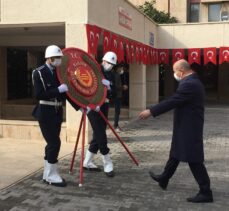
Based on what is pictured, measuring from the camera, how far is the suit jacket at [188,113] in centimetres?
532

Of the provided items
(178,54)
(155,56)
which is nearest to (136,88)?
(155,56)

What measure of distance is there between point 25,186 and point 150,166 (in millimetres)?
2302

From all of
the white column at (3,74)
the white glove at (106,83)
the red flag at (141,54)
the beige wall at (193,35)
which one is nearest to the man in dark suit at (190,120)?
the white glove at (106,83)

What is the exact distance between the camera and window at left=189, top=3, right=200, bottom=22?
101ft

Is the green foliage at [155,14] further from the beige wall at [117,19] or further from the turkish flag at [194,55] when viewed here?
the beige wall at [117,19]

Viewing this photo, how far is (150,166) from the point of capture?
7434 millimetres

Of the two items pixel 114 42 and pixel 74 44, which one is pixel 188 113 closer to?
pixel 74 44

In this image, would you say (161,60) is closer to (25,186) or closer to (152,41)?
(152,41)

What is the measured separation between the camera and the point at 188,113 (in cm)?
539

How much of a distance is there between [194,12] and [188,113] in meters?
26.9

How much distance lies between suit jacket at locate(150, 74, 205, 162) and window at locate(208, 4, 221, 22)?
26.5 meters

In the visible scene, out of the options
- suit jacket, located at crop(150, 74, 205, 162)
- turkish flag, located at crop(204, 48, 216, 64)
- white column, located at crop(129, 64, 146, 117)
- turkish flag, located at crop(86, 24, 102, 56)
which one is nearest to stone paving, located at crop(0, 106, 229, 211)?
suit jacket, located at crop(150, 74, 205, 162)

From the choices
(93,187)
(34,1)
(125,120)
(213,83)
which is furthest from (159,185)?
(213,83)

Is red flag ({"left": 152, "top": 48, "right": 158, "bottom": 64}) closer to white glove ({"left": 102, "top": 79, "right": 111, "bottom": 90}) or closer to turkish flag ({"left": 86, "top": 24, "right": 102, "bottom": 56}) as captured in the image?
turkish flag ({"left": 86, "top": 24, "right": 102, "bottom": 56})
